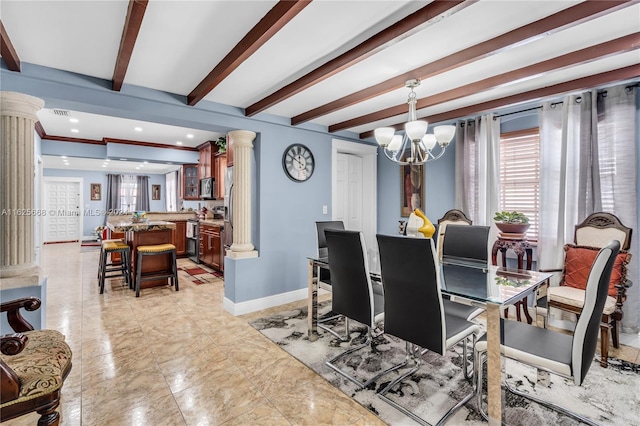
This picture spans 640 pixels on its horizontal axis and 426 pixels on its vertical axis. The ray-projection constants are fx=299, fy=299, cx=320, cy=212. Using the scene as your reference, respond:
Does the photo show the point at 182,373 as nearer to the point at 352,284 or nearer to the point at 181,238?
the point at 352,284

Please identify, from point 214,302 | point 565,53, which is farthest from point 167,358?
point 565,53

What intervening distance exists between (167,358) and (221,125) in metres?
2.39

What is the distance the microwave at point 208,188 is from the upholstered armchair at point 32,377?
191 inches

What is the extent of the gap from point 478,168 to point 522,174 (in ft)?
1.56

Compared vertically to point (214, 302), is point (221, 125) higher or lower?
higher

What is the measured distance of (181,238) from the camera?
696 centimetres

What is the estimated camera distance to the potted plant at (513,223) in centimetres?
310

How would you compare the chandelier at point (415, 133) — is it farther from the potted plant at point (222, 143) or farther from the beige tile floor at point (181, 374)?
the potted plant at point (222, 143)

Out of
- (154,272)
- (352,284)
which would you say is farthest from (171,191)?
(352,284)

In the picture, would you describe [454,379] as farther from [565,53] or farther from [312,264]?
[565,53]

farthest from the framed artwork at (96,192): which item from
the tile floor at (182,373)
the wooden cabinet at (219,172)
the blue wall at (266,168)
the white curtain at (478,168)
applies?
the white curtain at (478,168)

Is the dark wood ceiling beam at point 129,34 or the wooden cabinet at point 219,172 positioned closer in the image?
the dark wood ceiling beam at point 129,34

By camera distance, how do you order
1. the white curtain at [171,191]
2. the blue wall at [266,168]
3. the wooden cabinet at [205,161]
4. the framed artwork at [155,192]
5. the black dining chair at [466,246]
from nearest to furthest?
the blue wall at [266,168] → the black dining chair at [466,246] → the wooden cabinet at [205,161] → the white curtain at [171,191] → the framed artwork at [155,192]

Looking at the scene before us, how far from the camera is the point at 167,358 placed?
2.50m
